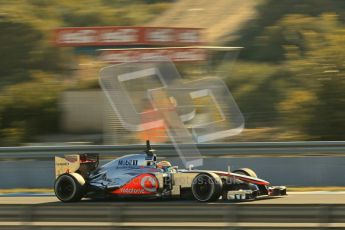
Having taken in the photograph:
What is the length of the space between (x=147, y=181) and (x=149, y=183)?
53 millimetres

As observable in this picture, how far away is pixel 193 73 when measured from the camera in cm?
3325

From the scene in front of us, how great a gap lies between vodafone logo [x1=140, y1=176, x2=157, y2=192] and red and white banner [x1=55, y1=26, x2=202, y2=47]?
13163mm

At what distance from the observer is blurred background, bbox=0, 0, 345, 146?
24641 mm

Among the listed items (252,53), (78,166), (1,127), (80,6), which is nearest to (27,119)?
(1,127)

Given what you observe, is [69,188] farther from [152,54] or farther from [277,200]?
[152,54]

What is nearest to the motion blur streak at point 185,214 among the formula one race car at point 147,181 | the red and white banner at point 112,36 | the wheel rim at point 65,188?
the formula one race car at point 147,181

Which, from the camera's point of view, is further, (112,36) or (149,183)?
(112,36)

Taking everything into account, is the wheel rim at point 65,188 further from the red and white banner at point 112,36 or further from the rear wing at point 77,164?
the red and white banner at point 112,36

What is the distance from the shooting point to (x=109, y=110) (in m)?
22.8

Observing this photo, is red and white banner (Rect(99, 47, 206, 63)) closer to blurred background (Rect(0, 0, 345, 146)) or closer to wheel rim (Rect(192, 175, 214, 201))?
blurred background (Rect(0, 0, 345, 146))

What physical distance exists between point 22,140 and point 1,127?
1.32 meters

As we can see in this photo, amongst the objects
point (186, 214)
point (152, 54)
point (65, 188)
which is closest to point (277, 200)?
point (65, 188)

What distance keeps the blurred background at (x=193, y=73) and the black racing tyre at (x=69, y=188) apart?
26.4 feet

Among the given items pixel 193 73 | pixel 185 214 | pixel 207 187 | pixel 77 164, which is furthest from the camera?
pixel 193 73
